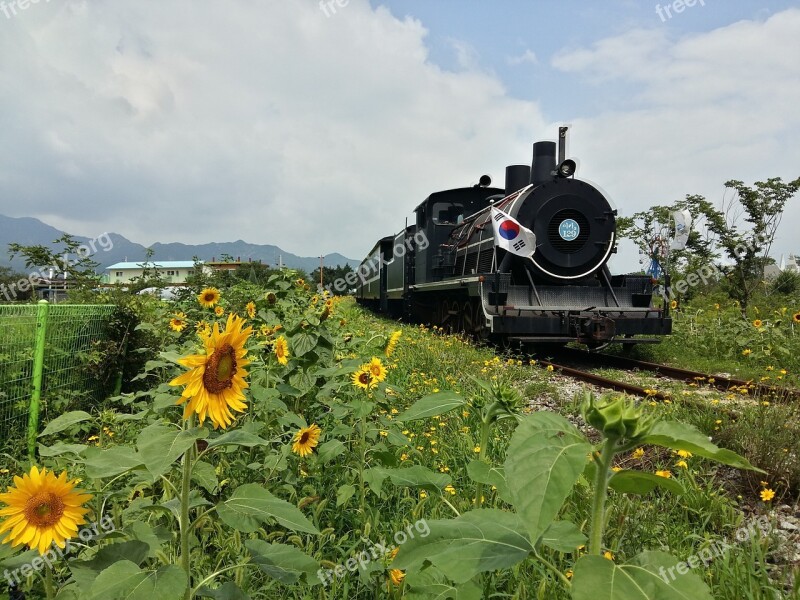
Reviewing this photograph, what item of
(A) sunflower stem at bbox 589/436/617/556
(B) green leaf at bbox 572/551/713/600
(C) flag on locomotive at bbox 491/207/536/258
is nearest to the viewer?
(B) green leaf at bbox 572/551/713/600

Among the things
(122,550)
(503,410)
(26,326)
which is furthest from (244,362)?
(26,326)

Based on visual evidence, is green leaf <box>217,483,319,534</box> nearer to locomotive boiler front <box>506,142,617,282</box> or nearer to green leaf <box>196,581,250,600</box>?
green leaf <box>196,581,250,600</box>

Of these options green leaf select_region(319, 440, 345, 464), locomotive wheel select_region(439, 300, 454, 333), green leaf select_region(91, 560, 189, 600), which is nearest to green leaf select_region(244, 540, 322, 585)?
green leaf select_region(91, 560, 189, 600)

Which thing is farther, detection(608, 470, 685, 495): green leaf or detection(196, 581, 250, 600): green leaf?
detection(196, 581, 250, 600): green leaf

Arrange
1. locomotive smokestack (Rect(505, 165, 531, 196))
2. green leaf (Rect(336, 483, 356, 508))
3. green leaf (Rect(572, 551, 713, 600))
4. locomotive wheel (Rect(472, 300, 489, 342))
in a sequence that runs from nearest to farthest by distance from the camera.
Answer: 1. green leaf (Rect(572, 551, 713, 600))
2. green leaf (Rect(336, 483, 356, 508))
3. locomotive wheel (Rect(472, 300, 489, 342))
4. locomotive smokestack (Rect(505, 165, 531, 196))

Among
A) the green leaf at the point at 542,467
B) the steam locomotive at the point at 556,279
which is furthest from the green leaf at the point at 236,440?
the steam locomotive at the point at 556,279

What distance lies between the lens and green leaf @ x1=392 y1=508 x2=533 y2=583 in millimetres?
914

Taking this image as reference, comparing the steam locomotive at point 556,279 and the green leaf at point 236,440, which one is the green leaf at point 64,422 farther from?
the steam locomotive at point 556,279

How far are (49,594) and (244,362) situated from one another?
0.79 meters

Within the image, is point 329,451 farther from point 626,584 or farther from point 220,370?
point 626,584

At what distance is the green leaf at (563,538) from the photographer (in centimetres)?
108

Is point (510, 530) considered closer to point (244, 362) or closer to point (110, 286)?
point (244, 362)

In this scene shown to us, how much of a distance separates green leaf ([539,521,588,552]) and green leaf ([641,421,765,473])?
0.34 m

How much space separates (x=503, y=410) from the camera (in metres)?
1.38
